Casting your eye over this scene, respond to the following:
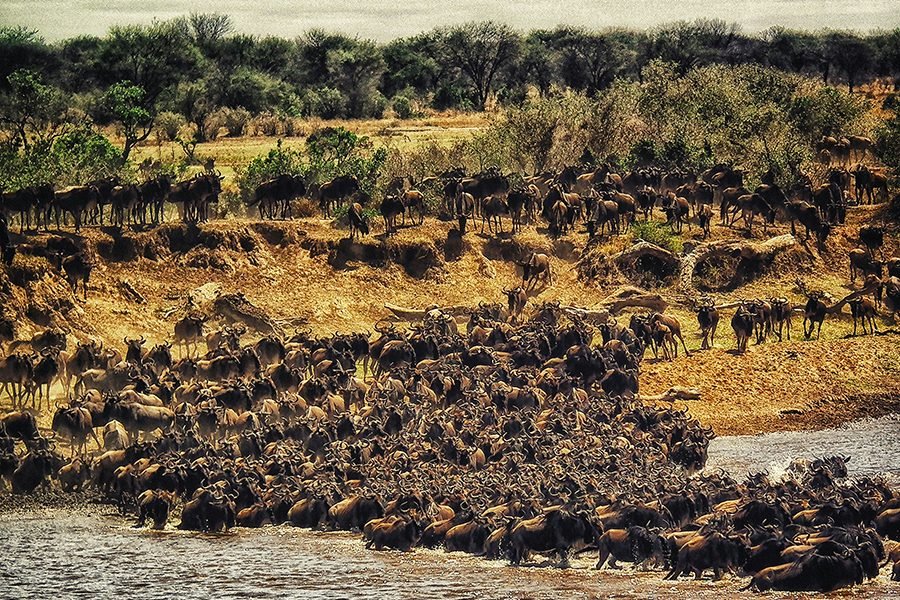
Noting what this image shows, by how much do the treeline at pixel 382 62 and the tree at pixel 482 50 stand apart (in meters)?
0.10

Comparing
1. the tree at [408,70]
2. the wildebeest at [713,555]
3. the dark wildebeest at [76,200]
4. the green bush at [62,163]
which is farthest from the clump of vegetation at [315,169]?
the tree at [408,70]

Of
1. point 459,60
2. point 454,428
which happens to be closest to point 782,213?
point 454,428

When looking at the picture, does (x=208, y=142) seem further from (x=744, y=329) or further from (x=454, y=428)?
(x=454, y=428)

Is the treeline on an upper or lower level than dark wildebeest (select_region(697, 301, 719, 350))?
upper

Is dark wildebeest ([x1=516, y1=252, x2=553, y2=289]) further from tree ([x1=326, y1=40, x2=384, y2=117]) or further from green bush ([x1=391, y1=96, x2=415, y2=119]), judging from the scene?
tree ([x1=326, y1=40, x2=384, y2=117])

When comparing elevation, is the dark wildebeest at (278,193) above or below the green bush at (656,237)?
above

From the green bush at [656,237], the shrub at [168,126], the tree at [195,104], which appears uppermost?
the tree at [195,104]

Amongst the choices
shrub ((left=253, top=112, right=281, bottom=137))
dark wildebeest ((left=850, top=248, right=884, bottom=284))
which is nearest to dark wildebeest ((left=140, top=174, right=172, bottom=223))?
dark wildebeest ((left=850, top=248, right=884, bottom=284))

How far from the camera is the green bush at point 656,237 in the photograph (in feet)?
149

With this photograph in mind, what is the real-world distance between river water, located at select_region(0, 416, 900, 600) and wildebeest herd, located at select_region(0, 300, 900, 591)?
1.43 ft

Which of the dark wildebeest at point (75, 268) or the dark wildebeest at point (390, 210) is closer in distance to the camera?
the dark wildebeest at point (75, 268)

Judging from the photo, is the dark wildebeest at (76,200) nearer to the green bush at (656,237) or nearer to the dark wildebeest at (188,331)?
the dark wildebeest at (188,331)

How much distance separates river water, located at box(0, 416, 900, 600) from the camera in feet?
71.5

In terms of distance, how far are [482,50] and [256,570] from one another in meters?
83.4
